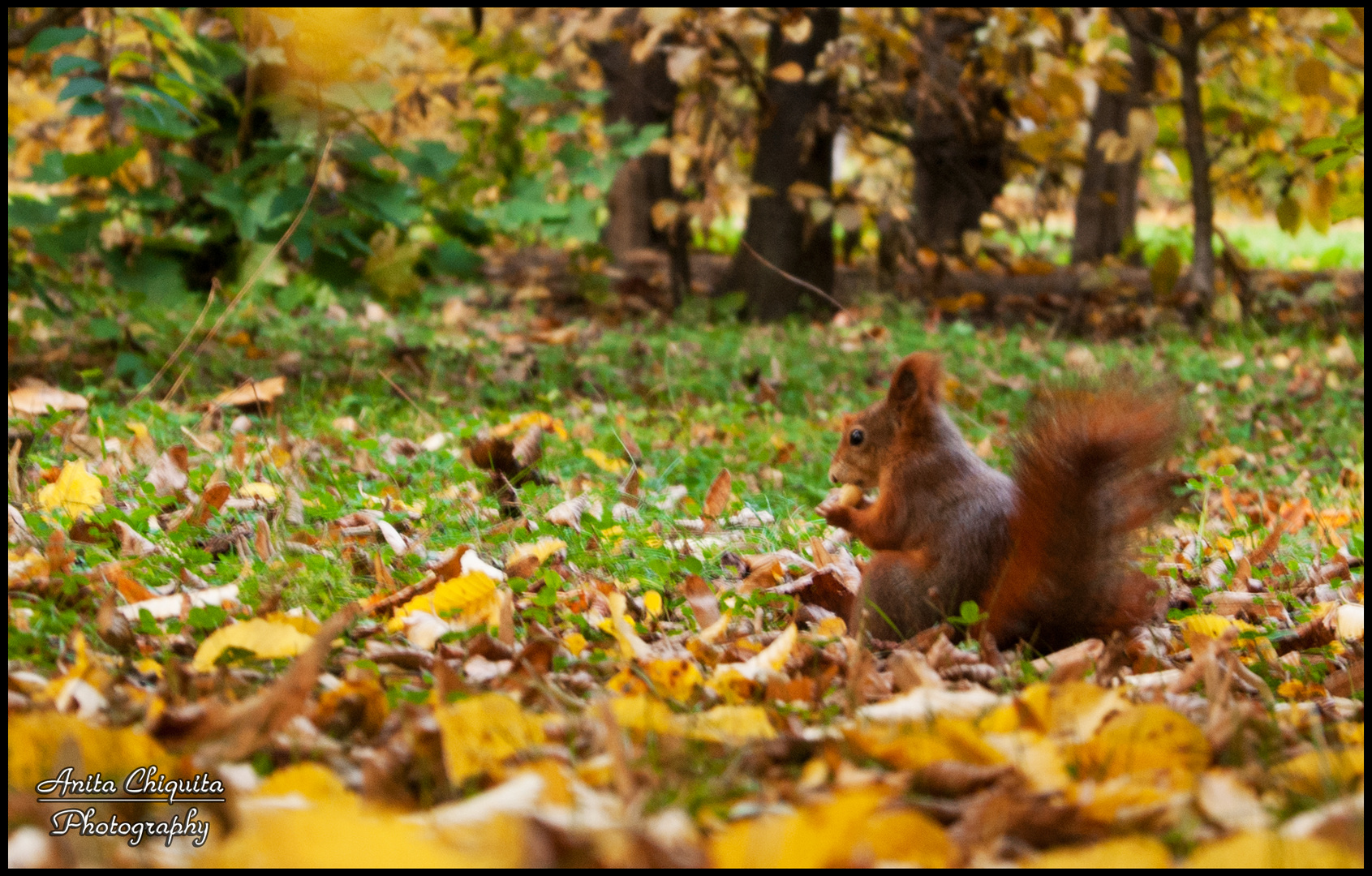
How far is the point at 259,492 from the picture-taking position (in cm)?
296

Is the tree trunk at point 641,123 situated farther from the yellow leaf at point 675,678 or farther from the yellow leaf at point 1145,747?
the yellow leaf at point 1145,747

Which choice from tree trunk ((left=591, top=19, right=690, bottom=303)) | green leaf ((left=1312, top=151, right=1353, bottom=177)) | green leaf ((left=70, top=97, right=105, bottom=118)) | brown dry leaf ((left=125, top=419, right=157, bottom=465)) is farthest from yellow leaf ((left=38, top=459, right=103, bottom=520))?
tree trunk ((left=591, top=19, right=690, bottom=303))

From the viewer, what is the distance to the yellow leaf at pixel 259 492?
296 cm

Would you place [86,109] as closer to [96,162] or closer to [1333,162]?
[96,162]

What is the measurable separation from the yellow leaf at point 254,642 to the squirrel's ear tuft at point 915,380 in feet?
4.49

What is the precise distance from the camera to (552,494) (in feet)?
10.6

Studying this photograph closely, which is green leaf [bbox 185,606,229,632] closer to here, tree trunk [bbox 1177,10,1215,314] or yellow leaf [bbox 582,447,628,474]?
yellow leaf [bbox 582,447,628,474]

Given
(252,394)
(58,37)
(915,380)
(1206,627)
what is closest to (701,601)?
(915,380)

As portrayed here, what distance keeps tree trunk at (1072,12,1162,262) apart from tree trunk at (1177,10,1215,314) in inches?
60.0

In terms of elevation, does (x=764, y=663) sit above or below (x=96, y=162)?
below

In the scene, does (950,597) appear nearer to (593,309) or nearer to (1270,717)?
(1270,717)

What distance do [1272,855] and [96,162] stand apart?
15.1 feet

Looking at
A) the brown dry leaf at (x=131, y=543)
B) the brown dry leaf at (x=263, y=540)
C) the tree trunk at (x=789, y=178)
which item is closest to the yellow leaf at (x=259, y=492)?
the brown dry leaf at (x=263, y=540)

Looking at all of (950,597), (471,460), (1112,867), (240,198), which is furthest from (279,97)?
(1112,867)
